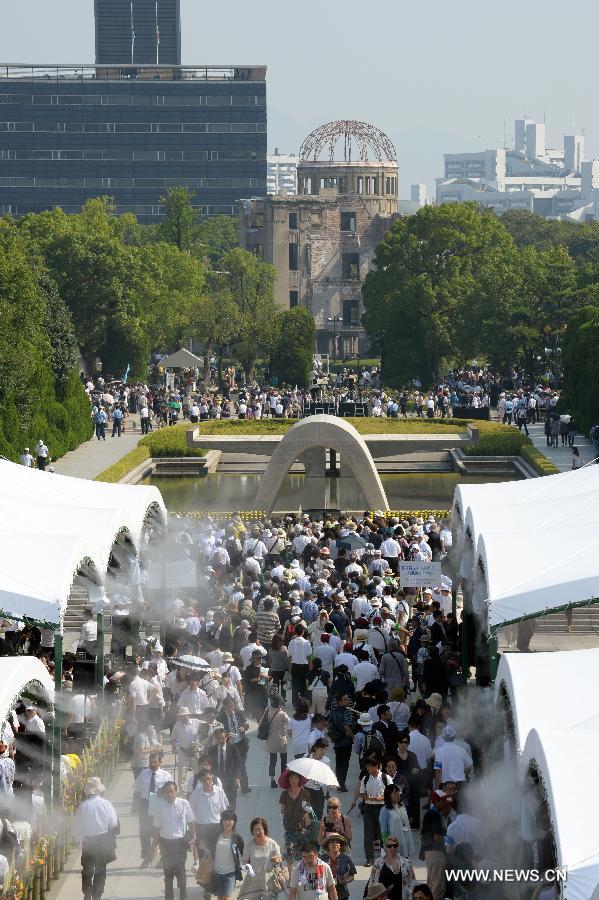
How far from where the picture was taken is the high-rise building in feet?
570

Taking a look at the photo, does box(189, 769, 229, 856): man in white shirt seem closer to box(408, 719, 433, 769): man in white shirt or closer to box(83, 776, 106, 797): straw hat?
box(83, 776, 106, 797): straw hat

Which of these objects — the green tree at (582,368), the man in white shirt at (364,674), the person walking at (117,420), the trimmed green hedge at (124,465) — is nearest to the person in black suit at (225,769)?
the man in white shirt at (364,674)

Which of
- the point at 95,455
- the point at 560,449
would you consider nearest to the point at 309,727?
the point at 95,455

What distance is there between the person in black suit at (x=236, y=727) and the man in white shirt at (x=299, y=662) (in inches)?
114

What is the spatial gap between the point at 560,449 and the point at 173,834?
130ft

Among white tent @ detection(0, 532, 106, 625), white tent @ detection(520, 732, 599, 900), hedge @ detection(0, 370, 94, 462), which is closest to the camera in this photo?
white tent @ detection(520, 732, 599, 900)

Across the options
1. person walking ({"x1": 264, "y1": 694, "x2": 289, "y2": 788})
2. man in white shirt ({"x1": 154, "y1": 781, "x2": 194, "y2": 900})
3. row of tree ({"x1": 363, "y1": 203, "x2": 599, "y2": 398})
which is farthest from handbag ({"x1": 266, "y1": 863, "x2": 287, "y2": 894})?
row of tree ({"x1": 363, "y1": 203, "x2": 599, "y2": 398})

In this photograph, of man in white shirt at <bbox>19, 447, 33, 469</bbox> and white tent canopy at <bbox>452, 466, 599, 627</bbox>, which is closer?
white tent canopy at <bbox>452, 466, 599, 627</bbox>

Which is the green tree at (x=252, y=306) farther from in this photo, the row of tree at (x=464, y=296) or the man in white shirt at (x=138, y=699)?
the man in white shirt at (x=138, y=699)

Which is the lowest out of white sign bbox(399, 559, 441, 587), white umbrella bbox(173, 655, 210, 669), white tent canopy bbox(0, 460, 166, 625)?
white umbrella bbox(173, 655, 210, 669)

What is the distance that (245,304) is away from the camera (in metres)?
86.4

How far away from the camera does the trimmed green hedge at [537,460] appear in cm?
4603

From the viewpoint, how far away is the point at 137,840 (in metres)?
17.1

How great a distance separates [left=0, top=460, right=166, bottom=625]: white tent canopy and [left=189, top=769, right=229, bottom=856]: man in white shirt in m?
3.63
